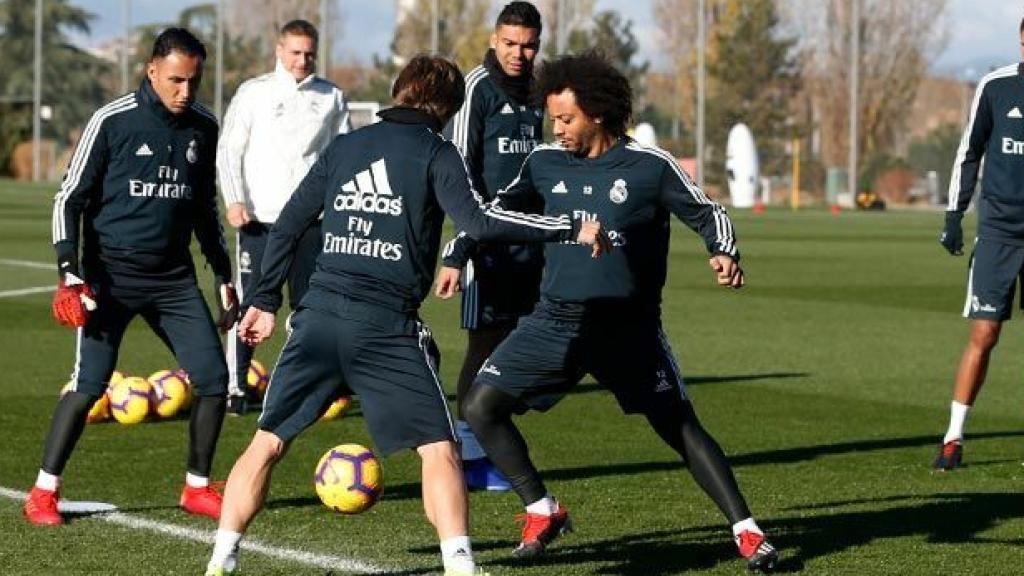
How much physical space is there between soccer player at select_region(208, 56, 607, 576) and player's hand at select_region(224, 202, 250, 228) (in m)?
4.80

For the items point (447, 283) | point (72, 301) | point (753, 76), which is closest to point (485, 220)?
point (447, 283)

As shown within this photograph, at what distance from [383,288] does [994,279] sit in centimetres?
476

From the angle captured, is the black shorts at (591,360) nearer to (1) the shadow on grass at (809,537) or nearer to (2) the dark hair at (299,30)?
(1) the shadow on grass at (809,537)

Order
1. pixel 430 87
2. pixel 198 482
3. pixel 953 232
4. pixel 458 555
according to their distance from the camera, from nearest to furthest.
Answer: pixel 458 555, pixel 430 87, pixel 198 482, pixel 953 232

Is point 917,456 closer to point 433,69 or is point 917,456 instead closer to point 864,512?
point 864,512

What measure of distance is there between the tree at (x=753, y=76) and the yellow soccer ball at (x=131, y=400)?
6992 centimetres

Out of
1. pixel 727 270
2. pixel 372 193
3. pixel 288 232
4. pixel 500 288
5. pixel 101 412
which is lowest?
pixel 101 412

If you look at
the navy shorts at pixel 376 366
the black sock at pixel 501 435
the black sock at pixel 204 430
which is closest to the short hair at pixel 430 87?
the navy shorts at pixel 376 366

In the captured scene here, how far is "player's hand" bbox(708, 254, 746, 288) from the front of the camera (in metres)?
7.71

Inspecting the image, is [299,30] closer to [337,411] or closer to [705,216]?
[337,411]

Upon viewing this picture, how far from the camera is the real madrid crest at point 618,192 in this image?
26.3 ft

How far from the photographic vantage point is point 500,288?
10000mm

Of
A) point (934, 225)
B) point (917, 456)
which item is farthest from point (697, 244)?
point (917, 456)

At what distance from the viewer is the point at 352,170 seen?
708cm
